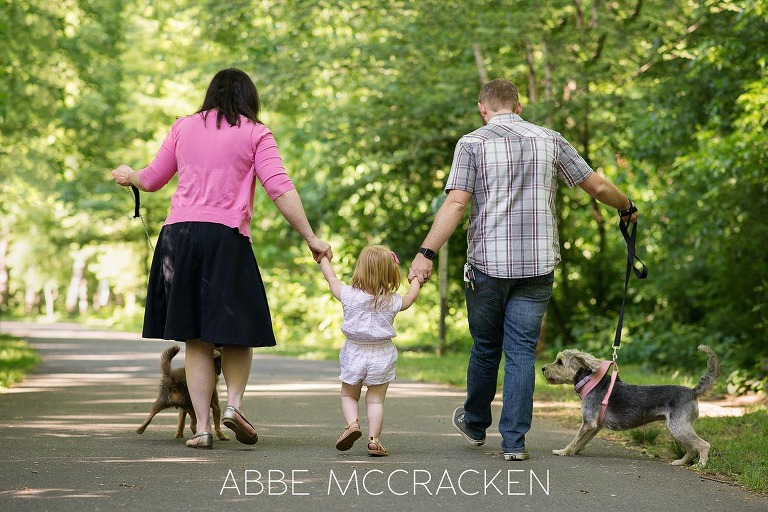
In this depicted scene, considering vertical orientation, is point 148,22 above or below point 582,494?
above

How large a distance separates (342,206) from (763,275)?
8.54m

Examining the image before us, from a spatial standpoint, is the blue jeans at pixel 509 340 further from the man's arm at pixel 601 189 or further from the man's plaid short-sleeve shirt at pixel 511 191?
the man's arm at pixel 601 189

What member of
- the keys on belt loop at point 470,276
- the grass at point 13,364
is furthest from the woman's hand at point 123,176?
the grass at point 13,364

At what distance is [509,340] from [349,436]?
1.13 m

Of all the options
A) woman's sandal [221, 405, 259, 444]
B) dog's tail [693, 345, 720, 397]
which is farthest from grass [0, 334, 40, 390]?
dog's tail [693, 345, 720, 397]

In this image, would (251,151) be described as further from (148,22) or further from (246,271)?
(148,22)

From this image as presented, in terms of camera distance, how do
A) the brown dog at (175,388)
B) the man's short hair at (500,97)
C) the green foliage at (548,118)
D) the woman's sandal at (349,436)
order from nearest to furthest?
A: the woman's sandal at (349,436) → the man's short hair at (500,97) → the brown dog at (175,388) → the green foliage at (548,118)

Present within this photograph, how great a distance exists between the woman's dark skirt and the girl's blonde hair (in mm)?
620

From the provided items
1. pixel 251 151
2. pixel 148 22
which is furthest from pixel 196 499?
pixel 148 22

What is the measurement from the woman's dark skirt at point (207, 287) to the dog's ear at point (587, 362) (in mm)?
1978

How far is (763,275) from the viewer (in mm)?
13469

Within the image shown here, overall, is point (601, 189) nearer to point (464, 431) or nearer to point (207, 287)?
point (464, 431)

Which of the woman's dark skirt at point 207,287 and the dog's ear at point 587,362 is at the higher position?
the woman's dark skirt at point 207,287

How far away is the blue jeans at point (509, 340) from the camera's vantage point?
626cm
